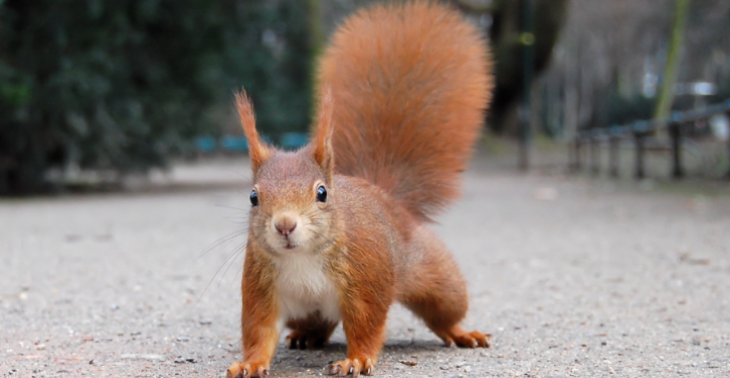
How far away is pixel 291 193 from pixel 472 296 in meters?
2.01

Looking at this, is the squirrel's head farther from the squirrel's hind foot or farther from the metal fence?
the metal fence

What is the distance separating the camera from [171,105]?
11.7 meters

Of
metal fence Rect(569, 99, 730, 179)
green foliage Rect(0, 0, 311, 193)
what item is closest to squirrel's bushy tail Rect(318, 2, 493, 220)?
metal fence Rect(569, 99, 730, 179)

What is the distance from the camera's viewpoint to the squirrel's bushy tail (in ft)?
9.44

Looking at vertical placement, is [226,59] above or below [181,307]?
above

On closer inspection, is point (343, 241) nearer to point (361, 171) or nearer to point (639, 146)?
point (361, 171)

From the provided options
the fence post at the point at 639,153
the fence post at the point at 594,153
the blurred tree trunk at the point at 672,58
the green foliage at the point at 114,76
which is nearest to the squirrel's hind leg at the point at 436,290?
the green foliage at the point at 114,76

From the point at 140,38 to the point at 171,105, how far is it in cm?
113

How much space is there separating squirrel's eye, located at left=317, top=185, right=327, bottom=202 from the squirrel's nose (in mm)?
162

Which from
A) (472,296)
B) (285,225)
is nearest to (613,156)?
(472,296)

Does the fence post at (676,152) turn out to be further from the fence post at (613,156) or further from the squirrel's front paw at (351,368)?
the squirrel's front paw at (351,368)

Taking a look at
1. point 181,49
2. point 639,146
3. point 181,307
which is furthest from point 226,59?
point 181,307

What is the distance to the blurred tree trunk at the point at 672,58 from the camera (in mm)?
16833

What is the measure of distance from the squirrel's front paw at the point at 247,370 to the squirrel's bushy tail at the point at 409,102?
821 millimetres
